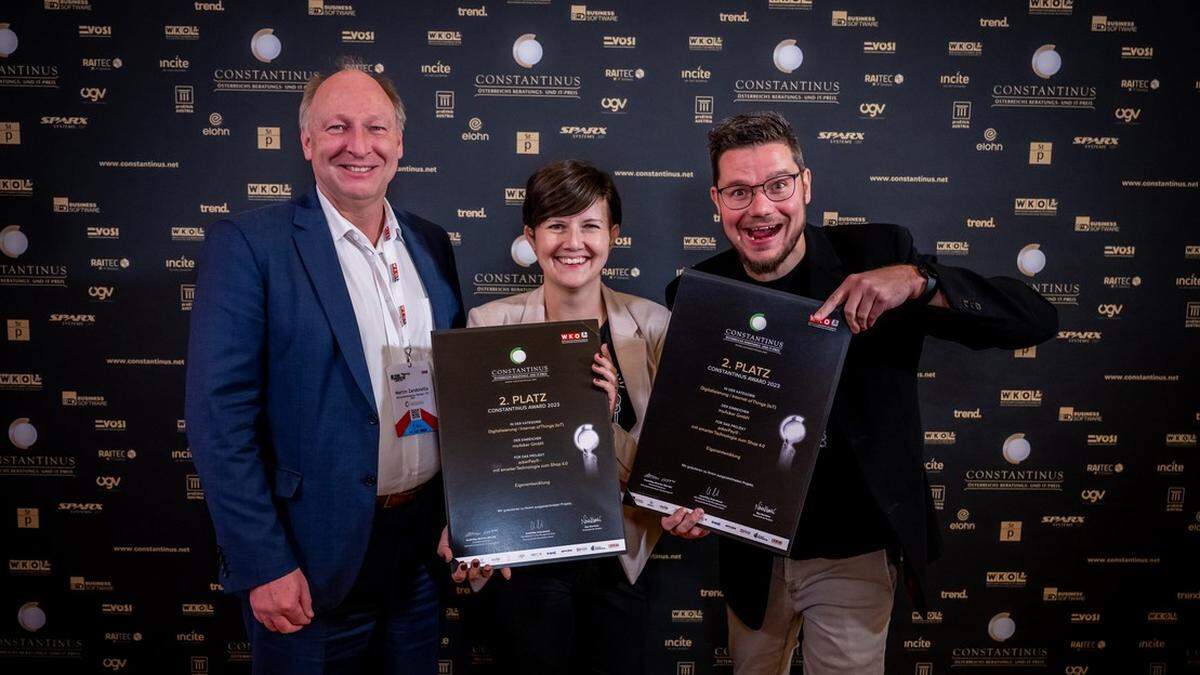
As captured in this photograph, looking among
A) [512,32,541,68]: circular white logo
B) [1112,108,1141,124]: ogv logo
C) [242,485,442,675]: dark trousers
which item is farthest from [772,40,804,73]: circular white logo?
[242,485,442,675]: dark trousers

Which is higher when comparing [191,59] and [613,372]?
[191,59]

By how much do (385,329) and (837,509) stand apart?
1.39 meters

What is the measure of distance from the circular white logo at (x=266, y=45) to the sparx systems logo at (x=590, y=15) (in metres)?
1.23

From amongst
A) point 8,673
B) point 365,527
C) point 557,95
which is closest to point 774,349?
point 365,527

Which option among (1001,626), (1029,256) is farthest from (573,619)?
(1029,256)

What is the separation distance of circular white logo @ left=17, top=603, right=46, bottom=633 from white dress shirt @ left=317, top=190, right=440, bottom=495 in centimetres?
237

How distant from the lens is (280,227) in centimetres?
181

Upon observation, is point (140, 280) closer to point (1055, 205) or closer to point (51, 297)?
point (51, 297)

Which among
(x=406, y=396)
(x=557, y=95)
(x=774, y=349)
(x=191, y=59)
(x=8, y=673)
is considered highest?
(x=191, y=59)

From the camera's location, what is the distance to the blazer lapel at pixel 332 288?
177cm

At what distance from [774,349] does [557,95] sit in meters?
1.62

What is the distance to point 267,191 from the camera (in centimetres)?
284

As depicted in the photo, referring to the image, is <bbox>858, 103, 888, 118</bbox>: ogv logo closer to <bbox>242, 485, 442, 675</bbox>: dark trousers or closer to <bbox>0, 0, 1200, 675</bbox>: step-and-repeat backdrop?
<bbox>0, 0, 1200, 675</bbox>: step-and-repeat backdrop

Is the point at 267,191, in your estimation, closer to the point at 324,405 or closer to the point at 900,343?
the point at 324,405
